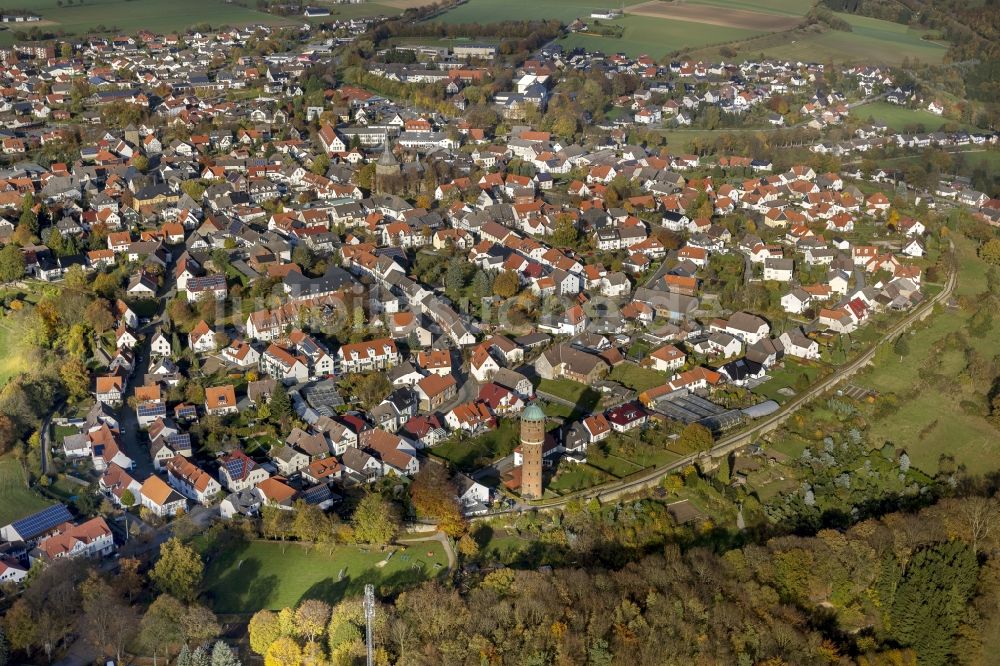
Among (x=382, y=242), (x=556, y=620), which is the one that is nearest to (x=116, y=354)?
(x=382, y=242)

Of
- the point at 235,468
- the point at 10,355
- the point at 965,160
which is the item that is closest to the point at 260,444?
the point at 235,468

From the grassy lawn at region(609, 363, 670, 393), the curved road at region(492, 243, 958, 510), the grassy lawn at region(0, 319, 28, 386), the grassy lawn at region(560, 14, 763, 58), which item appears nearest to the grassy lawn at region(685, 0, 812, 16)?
the grassy lawn at region(560, 14, 763, 58)

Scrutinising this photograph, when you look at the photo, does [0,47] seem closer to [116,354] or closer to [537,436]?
[116,354]

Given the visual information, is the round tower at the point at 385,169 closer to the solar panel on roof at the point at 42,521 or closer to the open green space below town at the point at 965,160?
the solar panel on roof at the point at 42,521

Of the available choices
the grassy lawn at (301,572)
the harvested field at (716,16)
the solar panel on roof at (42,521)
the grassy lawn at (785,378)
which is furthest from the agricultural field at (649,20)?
the solar panel on roof at (42,521)

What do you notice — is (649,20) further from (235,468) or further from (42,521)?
(42,521)

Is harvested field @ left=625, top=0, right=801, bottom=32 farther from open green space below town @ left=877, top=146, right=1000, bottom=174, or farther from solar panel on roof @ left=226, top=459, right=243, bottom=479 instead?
solar panel on roof @ left=226, top=459, right=243, bottom=479

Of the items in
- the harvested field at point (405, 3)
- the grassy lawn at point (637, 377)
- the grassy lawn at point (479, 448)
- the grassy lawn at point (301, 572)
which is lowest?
the grassy lawn at point (301, 572)
